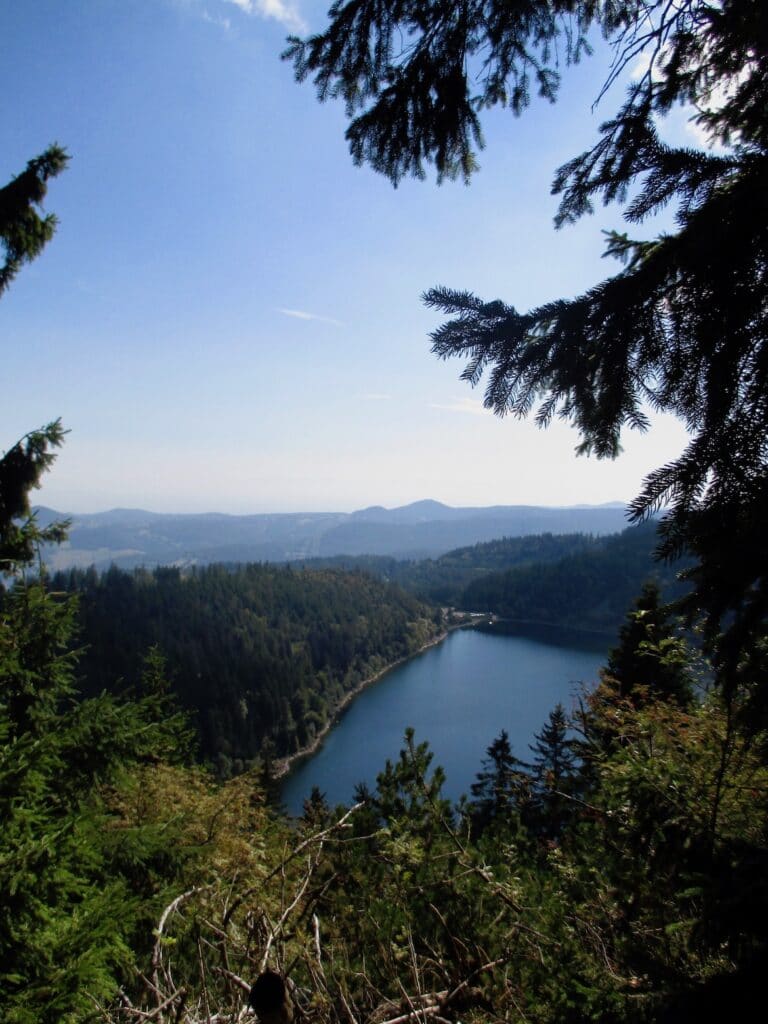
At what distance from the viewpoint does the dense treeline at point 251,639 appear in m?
66.8

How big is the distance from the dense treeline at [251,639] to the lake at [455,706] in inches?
238

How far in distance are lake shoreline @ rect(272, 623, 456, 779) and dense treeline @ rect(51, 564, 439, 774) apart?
3.29ft

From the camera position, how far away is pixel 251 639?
9694 centimetres

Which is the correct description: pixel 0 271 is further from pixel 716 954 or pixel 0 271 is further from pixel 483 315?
pixel 716 954

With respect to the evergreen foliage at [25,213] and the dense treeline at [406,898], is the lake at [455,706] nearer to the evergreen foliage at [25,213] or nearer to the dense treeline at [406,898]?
the dense treeline at [406,898]

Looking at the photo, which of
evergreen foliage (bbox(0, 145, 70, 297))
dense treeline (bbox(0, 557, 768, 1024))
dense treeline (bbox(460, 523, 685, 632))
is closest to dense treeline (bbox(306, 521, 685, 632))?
dense treeline (bbox(460, 523, 685, 632))

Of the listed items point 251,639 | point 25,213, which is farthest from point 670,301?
point 251,639

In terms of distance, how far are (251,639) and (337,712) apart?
27781 mm

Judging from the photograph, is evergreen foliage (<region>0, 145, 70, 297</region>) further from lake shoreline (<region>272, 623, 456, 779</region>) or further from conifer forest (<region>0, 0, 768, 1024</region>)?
lake shoreline (<region>272, 623, 456, 779</region>)

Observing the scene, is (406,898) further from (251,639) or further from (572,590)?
(572,590)

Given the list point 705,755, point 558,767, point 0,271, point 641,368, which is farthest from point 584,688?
point 558,767

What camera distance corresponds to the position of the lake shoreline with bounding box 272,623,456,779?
5854 cm

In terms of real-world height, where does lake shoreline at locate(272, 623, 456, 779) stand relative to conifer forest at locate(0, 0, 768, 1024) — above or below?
below

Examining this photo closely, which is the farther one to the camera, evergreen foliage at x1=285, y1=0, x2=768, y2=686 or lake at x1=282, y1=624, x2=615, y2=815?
lake at x1=282, y1=624, x2=615, y2=815
